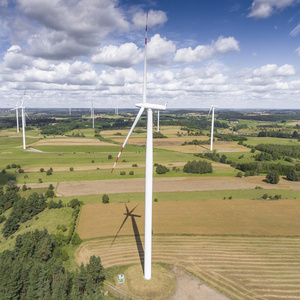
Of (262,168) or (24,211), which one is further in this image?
(262,168)

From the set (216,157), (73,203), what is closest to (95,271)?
(73,203)

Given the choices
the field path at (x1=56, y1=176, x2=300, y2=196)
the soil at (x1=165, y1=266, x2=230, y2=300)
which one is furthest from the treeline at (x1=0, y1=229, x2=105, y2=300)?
the field path at (x1=56, y1=176, x2=300, y2=196)

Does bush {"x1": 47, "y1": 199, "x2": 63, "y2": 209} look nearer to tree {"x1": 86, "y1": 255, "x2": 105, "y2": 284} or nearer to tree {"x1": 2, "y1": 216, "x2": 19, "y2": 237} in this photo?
tree {"x1": 2, "y1": 216, "x2": 19, "y2": 237}

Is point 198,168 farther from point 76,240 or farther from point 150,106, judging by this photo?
point 150,106

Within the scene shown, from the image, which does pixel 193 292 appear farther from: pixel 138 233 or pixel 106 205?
pixel 106 205

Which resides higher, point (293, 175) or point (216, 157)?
point (293, 175)

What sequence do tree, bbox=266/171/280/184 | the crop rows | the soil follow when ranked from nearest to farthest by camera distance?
the soil
the crop rows
tree, bbox=266/171/280/184

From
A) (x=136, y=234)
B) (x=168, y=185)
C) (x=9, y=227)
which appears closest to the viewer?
(x=136, y=234)
